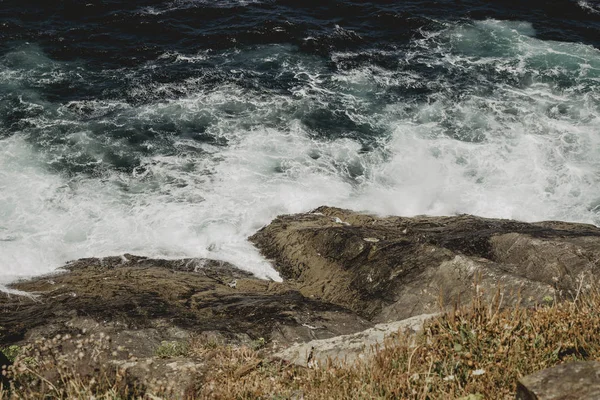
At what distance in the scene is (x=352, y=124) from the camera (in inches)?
912

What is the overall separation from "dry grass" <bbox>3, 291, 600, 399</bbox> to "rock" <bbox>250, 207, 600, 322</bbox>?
9.12ft

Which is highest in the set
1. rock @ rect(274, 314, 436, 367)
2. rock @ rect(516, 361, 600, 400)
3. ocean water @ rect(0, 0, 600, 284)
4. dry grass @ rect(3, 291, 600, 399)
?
rock @ rect(516, 361, 600, 400)

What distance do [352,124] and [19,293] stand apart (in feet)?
49.5

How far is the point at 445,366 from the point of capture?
5.30 metres

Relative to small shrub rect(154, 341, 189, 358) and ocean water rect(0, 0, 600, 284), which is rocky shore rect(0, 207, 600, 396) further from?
ocean water rect(0, 0, 600, 284)

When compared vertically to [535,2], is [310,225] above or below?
below

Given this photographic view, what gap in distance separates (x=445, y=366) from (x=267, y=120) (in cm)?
1869

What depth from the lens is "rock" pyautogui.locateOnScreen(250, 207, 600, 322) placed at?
10.3 meters

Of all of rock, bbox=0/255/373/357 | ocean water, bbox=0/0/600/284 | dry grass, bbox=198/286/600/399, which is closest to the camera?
dry grass, bbox=198/286/600/399

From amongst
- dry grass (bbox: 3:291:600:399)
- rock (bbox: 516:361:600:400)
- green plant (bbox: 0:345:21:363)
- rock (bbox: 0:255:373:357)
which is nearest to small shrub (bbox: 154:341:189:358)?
rock (bbox: 0:255:373:357)

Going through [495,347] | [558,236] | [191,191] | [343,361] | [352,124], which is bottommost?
[191,191]

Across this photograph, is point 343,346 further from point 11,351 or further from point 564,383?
point 11,351

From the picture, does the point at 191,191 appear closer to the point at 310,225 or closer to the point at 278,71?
the point at 310,225

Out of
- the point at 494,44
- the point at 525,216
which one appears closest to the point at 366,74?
the point at 494,44
